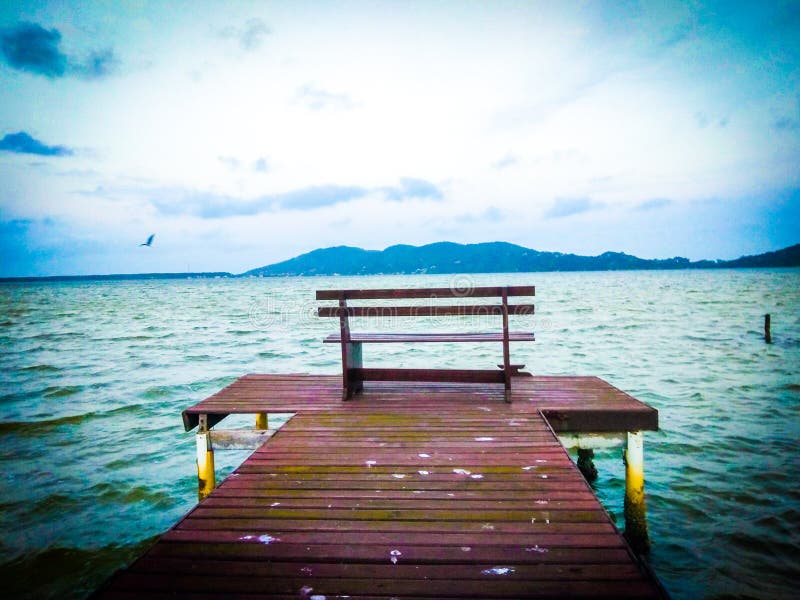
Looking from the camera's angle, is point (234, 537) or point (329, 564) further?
point (234, 537)

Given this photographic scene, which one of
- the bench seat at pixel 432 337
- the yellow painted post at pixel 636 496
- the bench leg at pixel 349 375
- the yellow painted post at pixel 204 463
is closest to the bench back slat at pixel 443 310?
the bench seat at pixel 432 337

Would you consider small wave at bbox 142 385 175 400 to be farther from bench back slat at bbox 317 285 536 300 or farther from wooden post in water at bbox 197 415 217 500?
bench back slat at bbox 317 285 536 300

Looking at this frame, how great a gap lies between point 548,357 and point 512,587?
1574cm

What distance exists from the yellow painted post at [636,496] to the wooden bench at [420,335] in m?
1.52

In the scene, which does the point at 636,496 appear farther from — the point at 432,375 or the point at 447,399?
the point at 432,375

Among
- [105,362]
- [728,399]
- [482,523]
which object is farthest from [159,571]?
[105,362]

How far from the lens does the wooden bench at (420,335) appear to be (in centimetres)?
566

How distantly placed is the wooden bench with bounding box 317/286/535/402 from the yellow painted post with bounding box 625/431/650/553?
1.52 meters

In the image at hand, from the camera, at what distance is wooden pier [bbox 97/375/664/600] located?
2541 mm

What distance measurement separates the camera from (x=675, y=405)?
10.5m

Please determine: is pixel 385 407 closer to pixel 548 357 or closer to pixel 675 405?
pixel 675 405

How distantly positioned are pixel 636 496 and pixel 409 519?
355 cm

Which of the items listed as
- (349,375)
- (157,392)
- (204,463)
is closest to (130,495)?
(204,463)

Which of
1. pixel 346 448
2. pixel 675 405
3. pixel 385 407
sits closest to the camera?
pixel 346 448
